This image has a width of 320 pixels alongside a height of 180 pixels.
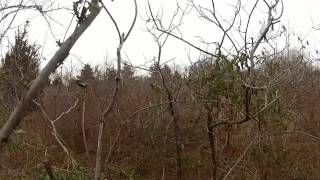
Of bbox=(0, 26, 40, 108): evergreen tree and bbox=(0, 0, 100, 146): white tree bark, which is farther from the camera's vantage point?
bbox=(0, 26, 40, 108): evergreen tree

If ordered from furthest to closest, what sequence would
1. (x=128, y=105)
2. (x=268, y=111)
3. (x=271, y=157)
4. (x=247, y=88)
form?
(x=128, y=105), (x=271, y=157), (x=268, y=111), (x=247, y=88)

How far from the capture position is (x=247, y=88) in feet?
11.0

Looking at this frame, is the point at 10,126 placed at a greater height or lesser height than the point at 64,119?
lesser

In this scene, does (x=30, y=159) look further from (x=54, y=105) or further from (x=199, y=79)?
(x=199, y=79)

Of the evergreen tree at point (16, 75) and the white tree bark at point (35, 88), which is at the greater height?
the evergreen tree at point (16, 75)

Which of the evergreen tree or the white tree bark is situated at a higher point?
the evergreen tree

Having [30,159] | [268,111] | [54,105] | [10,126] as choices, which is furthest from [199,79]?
[54,105]

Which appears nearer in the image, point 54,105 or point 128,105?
point 128,105

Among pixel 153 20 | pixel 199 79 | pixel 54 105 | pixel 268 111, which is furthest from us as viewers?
pixel 54 105

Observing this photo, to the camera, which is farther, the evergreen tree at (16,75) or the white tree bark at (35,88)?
the evergreen tree at (16,75)

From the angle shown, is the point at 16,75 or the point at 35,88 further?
the point at 16,75

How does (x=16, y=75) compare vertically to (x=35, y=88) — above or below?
above

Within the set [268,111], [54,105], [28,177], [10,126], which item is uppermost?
[54,105]

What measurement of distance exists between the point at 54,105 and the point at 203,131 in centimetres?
377
